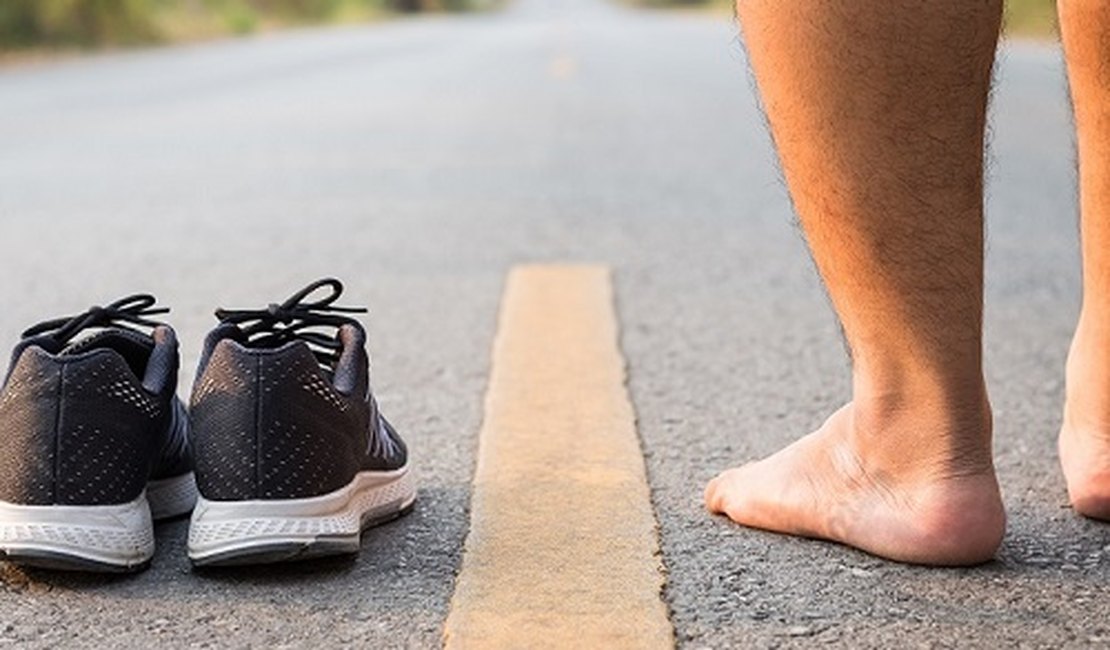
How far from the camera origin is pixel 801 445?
224 cm

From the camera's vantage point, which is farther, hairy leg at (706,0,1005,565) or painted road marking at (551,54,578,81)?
painted road marking at (551,54,578,81)

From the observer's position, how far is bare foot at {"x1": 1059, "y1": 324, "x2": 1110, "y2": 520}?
228 centimetres

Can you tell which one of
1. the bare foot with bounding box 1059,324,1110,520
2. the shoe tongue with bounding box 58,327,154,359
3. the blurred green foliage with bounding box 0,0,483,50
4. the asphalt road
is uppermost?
the shoe tongue with bounding box 58,327,154,359

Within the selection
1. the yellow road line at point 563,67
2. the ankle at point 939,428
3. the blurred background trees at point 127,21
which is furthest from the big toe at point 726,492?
the yellow road line at point 563,67

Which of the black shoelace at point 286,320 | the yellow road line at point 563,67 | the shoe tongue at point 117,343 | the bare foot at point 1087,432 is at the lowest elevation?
the yellow road line at point 563,67

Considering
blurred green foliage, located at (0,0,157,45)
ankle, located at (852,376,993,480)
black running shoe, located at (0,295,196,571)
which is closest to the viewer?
black running shoe, located at (0,295,196,571)

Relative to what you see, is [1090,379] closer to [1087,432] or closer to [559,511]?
[1087,432]

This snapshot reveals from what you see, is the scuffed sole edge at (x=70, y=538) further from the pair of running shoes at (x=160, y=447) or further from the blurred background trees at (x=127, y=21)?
the blurred background trees at (x=127, y=21)

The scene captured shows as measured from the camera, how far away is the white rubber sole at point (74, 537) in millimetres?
1947

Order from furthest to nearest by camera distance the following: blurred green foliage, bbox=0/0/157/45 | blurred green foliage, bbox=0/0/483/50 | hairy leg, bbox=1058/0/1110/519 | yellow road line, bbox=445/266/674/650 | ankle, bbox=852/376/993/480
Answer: blurred green foliage, bbox=0/0/483/50
blurred green foliage, bbox=0/0/157/45
hairy leg, bbox=1058/0/1110/519
ankle, bbox=852/376/993/480
yellow road line, bbox=445/266/674/650

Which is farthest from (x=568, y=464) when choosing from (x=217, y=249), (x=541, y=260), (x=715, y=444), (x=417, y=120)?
(x=417, y=120)

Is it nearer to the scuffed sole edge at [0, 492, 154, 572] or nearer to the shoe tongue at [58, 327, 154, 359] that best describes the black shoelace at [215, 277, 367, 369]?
the shoe tongue at [58, 327, 154, 359]

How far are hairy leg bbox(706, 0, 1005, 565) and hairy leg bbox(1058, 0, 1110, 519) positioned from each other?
0.32 metres

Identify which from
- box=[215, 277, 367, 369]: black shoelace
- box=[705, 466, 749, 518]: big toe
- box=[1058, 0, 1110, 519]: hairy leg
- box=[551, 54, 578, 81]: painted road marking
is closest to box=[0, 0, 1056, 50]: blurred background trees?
box=[551, 54, 578, 81]: painted road marking
